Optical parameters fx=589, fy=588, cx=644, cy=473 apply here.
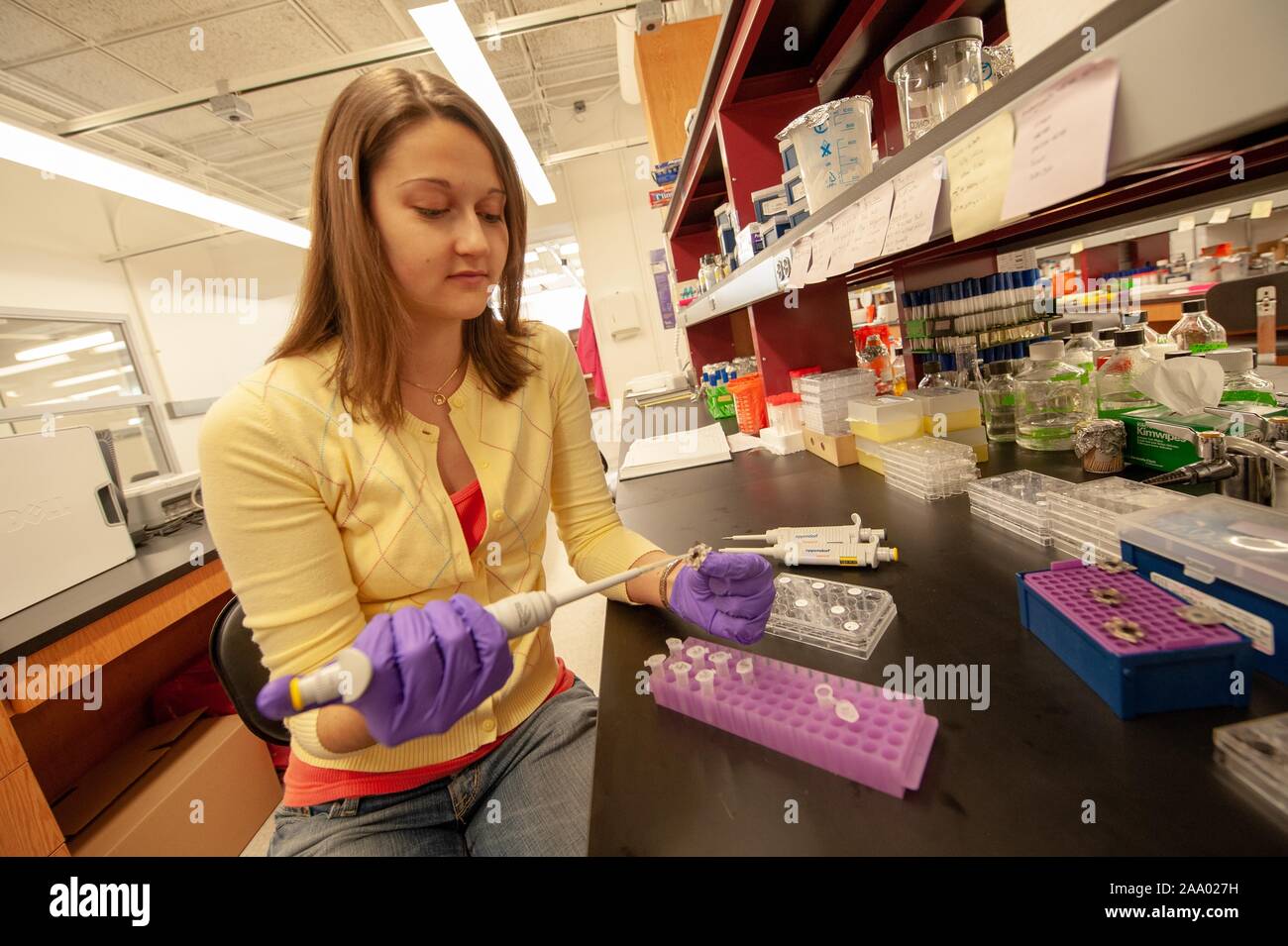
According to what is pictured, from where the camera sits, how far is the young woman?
31.3 inches

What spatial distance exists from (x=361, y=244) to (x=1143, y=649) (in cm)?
105

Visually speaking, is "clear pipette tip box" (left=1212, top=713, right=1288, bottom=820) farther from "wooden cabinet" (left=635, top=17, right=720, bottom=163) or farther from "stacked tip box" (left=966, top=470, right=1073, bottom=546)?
"wooden cabinet" (left=635, top=17, right=720, bottom=163)

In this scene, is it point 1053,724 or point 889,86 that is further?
point 889,86

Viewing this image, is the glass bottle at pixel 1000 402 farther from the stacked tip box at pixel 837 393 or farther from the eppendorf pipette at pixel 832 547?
the eppendorf pipette at pixel 832 547

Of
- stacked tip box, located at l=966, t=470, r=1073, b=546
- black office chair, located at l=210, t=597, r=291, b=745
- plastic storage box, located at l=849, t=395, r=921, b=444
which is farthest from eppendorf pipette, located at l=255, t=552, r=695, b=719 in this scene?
plastic storage box, located at l=849, t=395, r=921, b=444

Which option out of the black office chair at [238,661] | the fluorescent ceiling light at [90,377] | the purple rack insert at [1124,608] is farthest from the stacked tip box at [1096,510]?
the fluorescent ceiling light at [90,377]

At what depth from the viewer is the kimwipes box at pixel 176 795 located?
1.69 m

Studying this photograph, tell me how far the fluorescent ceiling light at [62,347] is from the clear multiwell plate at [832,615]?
7239mm

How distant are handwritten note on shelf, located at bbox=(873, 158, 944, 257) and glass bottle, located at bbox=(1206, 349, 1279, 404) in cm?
76

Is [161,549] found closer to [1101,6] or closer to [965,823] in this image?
[965,823]

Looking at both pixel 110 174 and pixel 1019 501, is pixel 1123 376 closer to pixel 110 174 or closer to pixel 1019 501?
pixel 1019 501
